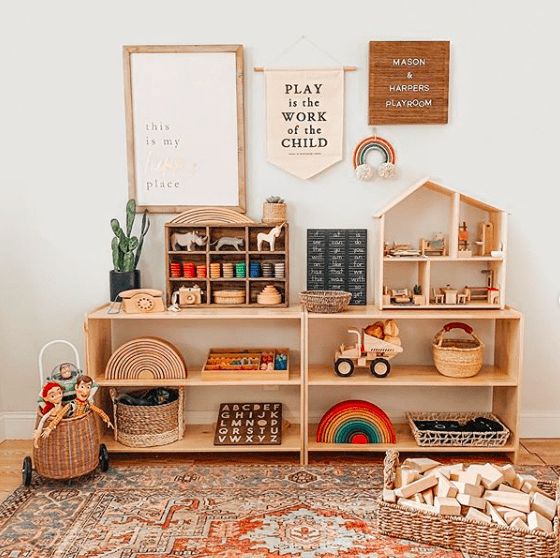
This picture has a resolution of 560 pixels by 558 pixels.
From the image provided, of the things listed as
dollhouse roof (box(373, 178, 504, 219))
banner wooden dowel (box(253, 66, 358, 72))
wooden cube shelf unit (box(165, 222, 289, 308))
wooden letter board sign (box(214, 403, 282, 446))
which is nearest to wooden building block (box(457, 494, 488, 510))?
wooden letter board sign (box(214, 403, 282, 446))

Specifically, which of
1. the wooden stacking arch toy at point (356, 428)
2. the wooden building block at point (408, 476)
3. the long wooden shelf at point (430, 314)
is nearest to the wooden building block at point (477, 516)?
the wooden building block at point (408, 476)

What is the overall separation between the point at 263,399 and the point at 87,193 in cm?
147

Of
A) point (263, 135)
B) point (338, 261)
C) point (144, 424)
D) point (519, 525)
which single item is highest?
point (263, 135)

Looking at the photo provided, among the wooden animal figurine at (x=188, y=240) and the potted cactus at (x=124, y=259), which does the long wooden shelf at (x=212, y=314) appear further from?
the wooden animal figurine at (x=188, y=240)

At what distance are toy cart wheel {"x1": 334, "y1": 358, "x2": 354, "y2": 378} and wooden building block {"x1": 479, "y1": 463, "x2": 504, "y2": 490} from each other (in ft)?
2.67

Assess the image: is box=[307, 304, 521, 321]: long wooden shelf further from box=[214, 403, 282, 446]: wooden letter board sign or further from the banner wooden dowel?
the banner wooden dowel

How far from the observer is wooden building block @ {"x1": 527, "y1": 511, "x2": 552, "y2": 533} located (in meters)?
2.24

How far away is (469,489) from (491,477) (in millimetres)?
149

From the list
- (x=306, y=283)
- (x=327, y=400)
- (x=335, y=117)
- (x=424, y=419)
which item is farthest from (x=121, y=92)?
(x=424, y=419)

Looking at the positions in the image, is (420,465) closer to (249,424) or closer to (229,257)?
(249,424)

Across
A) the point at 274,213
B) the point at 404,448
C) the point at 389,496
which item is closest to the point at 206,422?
the point at 404,448

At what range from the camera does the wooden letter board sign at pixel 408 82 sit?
320 centimetres

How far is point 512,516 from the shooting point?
231 centimetres

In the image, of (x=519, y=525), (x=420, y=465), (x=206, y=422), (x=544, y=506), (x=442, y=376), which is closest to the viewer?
(x=519, y=525)
